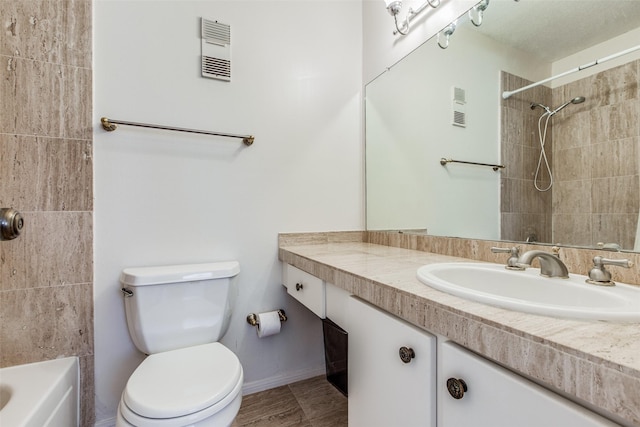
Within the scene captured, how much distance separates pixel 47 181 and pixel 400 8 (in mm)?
1896

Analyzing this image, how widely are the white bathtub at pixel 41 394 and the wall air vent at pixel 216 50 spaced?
1459 millimetres

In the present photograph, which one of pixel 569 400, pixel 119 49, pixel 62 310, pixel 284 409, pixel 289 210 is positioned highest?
pixel 119 49

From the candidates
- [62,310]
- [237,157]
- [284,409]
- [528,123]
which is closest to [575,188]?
[528,123]

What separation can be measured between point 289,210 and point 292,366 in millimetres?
920

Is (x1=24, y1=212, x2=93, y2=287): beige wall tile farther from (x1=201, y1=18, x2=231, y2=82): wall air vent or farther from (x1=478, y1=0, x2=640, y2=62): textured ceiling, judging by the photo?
(x1=478, y1=0, x2=640, y2=62): textured ceiling

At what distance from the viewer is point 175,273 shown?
127 cm

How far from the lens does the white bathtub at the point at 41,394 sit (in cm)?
91

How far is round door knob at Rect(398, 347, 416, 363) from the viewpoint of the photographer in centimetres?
73

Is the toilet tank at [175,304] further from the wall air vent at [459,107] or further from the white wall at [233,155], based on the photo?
the wall air vent at [459,107]

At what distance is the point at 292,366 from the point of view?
1.73 meters

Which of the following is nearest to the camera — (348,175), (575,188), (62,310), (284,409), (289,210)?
(575,188)

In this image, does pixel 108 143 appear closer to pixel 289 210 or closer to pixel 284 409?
pixel 289 210

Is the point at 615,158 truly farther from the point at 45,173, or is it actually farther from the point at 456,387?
the point at 45,173

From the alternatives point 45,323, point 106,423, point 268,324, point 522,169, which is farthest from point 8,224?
point 522,169
